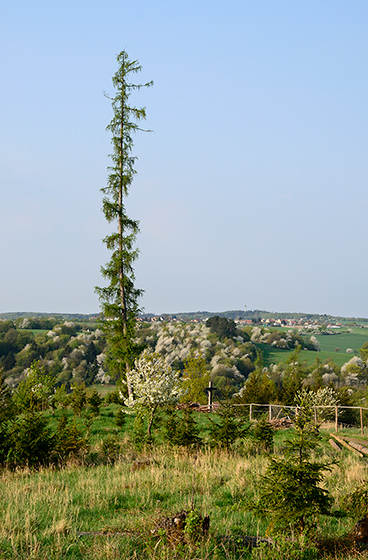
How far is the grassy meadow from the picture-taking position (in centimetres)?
529

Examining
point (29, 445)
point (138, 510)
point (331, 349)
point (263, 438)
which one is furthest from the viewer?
point (331, 349)

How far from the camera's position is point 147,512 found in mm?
7078

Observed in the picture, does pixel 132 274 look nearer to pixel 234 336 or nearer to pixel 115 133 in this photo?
pixel 115 133

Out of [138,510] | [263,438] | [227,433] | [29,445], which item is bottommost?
[263,438]

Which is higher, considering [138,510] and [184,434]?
[138,510]

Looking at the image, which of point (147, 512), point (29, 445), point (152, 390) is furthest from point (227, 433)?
point (147, 512)

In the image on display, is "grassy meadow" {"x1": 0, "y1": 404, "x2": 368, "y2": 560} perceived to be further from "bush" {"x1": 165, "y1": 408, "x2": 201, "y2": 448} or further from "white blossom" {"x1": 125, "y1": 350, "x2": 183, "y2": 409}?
"white blossom" {"x1": 125, "y1": 350, "x2": 183, "y2": 409}

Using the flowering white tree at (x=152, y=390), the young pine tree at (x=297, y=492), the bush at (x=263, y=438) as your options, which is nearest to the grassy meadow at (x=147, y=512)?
the young pine tree at (x=297, y=492)

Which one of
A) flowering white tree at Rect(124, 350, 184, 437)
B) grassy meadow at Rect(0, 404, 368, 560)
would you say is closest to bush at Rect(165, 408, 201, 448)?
grassy meadow at Rect(0, 404, 368, 560)

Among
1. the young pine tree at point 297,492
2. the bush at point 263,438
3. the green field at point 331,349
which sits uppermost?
the young pine tree at point 297,492

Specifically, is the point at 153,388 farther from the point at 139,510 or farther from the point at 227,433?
the point at 139,510

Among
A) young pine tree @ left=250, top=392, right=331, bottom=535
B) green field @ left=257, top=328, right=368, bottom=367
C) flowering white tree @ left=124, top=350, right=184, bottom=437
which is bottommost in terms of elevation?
green field @ left=257, top=328, right=368, bottom=367

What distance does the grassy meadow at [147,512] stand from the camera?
5285 mm

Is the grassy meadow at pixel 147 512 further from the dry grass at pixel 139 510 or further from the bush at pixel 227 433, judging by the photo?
the bush at pixel 227 433
